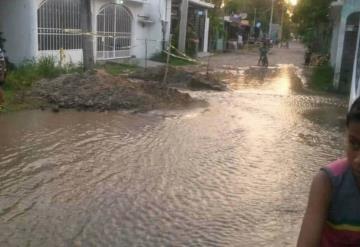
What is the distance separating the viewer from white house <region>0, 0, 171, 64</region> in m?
17.3

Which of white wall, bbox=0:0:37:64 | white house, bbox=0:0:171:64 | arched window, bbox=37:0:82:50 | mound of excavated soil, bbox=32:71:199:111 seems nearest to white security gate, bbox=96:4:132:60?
white house, bbox=0:0:171:64

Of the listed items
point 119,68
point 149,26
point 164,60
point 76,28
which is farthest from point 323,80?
point 149,26

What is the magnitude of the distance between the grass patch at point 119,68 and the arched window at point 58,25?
57.9 inches

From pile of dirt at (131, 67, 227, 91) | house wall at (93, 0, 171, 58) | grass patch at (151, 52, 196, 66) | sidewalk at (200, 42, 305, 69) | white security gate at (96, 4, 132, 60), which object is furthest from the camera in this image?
sidewalk at (200, 42, 305, 69)

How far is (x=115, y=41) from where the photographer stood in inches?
941

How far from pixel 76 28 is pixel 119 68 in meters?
2.28

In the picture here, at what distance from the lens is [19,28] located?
56.8 ft

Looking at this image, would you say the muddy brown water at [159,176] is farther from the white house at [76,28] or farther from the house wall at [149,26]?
the house wall at [149,26]

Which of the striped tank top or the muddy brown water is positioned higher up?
the striped tank top

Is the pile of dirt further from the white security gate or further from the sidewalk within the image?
the sidewalk

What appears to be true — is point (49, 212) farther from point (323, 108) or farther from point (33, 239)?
point (323, 108)

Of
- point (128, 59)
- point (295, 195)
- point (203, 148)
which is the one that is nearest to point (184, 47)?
point (128, 59)

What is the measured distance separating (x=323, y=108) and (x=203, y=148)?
6.29 meters

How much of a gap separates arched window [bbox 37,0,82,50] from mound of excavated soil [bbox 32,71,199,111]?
612 centimetres
